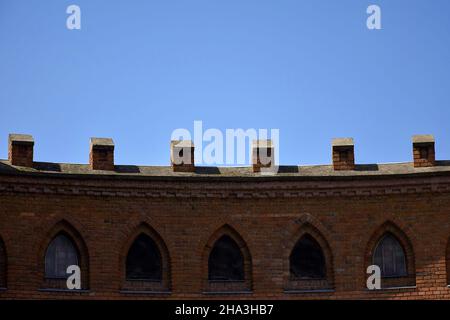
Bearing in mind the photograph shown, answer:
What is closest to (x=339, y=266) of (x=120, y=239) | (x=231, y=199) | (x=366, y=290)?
(x=366, y=290)

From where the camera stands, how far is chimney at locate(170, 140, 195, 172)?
47.6 metres

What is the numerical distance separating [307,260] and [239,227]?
8.67 ft

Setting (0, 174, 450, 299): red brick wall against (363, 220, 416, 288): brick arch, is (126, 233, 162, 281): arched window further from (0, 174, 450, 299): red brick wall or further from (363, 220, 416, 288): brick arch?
(363, 220, 416, 288): brick arch

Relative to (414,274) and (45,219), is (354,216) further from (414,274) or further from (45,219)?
(45,219)

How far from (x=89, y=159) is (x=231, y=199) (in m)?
5.19

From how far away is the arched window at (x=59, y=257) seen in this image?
46000 mm

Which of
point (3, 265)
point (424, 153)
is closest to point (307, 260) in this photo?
point (424, 153)

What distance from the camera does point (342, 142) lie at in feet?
157

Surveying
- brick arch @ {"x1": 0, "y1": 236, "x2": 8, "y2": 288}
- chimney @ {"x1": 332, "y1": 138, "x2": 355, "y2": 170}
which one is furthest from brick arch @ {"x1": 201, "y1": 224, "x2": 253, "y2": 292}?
brick arch @ {"x1": 0, "y1": 236, "x2": 8, "y2": 288}

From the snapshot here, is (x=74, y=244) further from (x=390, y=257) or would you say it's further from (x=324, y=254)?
(x=390, y=257)

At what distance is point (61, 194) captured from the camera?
152 feet

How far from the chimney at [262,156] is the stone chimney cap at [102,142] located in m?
5.00

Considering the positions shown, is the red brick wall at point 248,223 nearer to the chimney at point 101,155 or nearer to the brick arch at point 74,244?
the brick arch at point 74,244

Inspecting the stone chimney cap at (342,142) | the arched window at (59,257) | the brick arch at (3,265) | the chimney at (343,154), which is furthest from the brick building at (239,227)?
the brick arch at (3,265)
